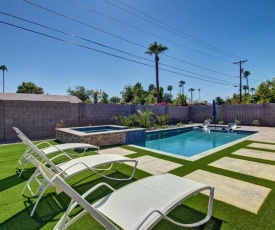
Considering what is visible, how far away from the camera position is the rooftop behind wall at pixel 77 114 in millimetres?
10633

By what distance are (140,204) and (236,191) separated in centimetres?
243

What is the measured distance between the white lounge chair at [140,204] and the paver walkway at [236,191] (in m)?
1.11

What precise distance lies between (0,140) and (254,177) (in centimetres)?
1207

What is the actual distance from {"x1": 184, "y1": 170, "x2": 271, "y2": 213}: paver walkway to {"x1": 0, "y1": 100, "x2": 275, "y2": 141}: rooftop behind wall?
1028 cm

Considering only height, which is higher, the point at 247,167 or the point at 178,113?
the point at 178,113

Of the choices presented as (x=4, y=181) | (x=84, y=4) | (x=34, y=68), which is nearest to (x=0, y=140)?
(x=4, y=181)

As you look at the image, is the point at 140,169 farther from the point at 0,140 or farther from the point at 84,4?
the point at 84,4

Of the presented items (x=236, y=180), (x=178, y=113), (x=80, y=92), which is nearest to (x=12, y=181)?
(x=236, y=180)

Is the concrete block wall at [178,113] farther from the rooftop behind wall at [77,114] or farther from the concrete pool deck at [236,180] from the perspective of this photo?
the concrete pool deck at [236,180]

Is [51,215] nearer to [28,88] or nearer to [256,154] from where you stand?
[256,154]

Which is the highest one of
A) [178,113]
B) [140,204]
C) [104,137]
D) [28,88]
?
[28,88]

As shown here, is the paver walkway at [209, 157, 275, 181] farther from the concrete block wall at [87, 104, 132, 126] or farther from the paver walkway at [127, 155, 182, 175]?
the concrete block wall at [87, 104, 132, 126]

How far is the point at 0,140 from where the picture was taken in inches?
→ 400

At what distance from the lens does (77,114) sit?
13336 mm
